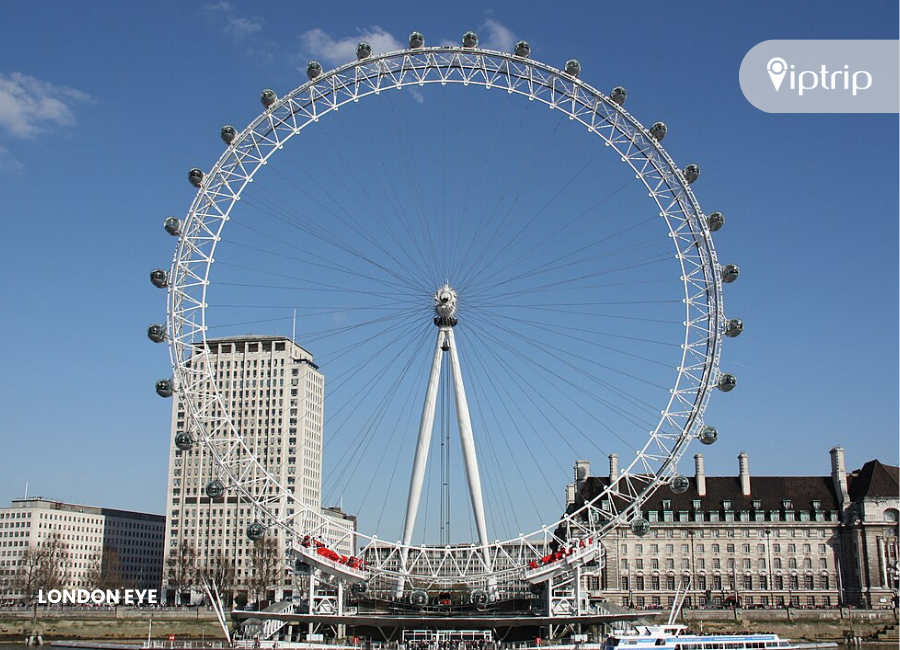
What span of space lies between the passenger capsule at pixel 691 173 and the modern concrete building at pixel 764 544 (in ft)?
165

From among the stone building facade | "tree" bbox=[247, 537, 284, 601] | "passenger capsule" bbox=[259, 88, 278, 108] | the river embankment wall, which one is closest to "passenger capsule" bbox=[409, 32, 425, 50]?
"passenger capsule" bbox=[259, 88, 278, 108]

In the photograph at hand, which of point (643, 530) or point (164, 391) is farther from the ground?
point (164, 391)

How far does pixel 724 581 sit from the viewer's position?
367ft

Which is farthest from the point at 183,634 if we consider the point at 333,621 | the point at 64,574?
the point at 64,574

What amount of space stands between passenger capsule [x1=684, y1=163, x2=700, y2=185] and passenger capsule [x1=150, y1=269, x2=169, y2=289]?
3792 cm

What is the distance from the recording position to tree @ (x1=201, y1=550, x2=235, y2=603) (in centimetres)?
14238

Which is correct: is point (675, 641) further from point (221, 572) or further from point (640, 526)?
point (221, 572)

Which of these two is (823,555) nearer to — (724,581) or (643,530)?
(724,581)

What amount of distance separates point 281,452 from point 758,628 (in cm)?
10340

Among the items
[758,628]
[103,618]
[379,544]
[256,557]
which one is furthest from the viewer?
[256,557]

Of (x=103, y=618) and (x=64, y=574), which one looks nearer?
(x=103, y=618)

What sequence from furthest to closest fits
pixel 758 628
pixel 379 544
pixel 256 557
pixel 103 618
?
pixel 256 557 → pixel 103 618 → pixel 758 628 → pixel 379 544

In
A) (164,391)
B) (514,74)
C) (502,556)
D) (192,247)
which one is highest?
(514,74)

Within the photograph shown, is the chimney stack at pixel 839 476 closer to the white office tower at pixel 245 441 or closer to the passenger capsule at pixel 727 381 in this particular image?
the passenger capsule at pixel 727 381
